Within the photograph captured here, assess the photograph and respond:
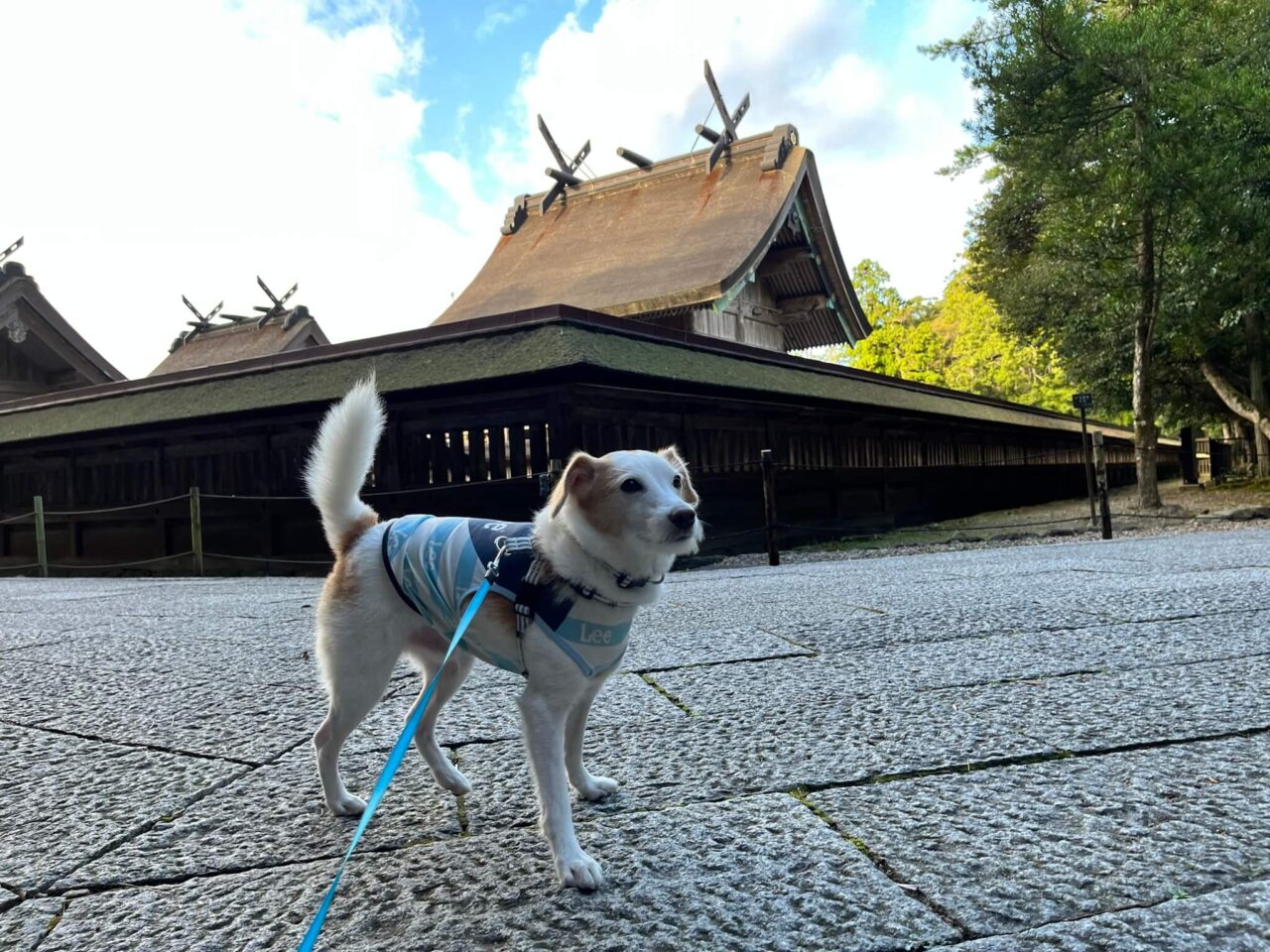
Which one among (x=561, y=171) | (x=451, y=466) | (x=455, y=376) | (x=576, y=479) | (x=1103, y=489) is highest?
(x=561, y=171)

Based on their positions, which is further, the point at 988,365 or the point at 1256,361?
the point at 988,365

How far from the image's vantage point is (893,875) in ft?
5.28

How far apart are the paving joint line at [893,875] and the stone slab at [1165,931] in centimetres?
5

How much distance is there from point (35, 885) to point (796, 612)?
3.76 metres

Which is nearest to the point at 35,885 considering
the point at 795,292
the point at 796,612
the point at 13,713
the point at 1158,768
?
the point at 13,713

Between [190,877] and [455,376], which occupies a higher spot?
[455,376]

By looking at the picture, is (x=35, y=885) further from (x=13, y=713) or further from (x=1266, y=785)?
(x=1266, y=785)

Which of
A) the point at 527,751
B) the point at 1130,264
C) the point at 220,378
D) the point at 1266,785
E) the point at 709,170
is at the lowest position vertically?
the point at 1266,785

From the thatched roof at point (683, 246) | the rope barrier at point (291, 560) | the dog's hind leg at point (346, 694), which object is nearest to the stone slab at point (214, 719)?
the dog's hind leg at point (346, 694)

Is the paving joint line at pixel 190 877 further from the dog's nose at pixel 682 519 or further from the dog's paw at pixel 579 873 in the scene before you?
the dog's nose at pixel 682 519

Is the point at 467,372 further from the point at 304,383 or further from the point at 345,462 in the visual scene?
the point at 345,462

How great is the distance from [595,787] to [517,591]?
0.57 meters

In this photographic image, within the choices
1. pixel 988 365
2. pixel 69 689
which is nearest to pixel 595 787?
pixel 69 689

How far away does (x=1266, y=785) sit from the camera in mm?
1925
